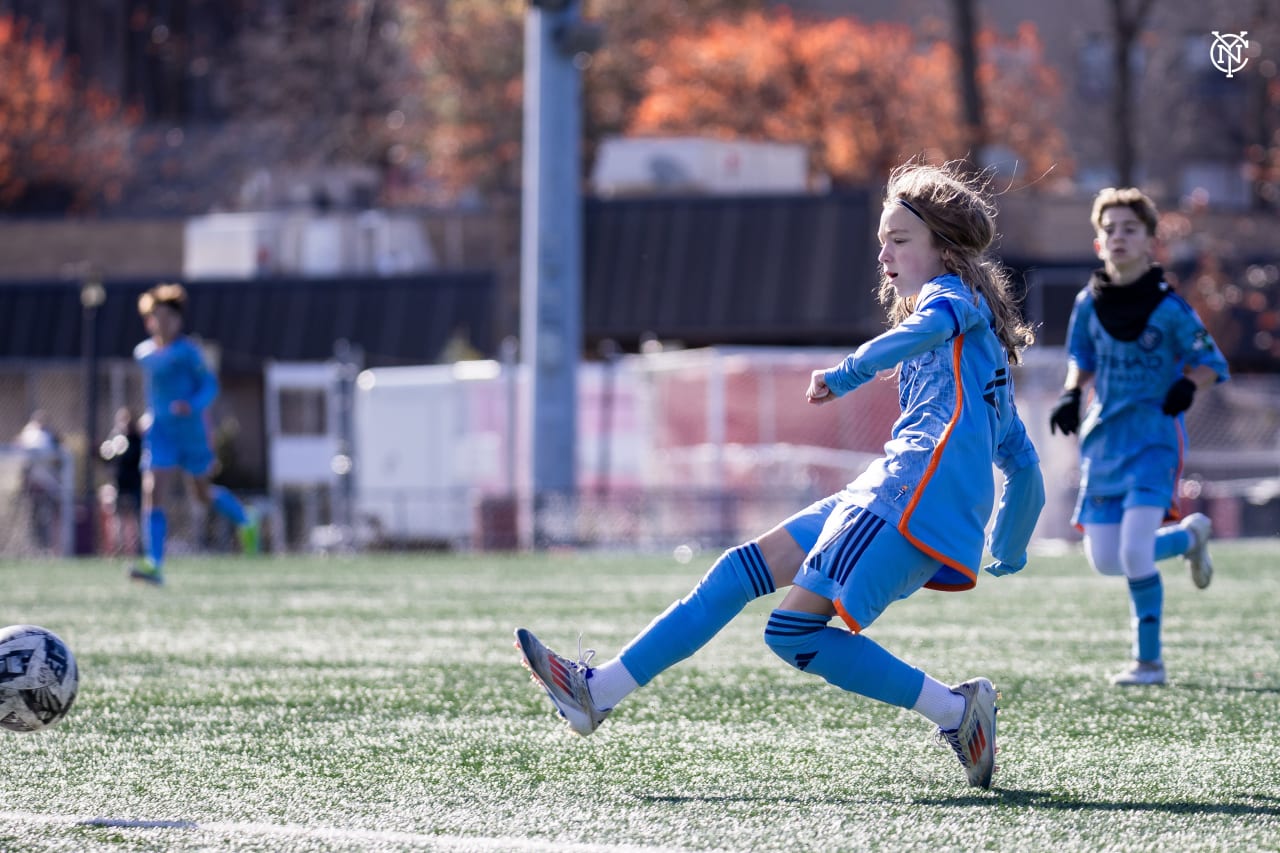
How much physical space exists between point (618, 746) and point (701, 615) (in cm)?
80

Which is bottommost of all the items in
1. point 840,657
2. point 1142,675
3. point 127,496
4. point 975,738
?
point 127,496

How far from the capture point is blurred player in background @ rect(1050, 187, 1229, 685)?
7379 millimetres

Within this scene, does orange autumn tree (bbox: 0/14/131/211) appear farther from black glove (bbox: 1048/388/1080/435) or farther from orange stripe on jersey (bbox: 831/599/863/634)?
orange stripe on jersey (bbox: 831/599/863/634)

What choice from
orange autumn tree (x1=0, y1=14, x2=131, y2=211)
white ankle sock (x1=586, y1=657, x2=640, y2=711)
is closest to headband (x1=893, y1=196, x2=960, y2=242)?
white ankle sock (x1=586, y1=657, x2=640, y2=711)

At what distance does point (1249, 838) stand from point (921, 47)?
45.1m

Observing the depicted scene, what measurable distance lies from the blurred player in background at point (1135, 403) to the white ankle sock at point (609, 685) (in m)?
2.82

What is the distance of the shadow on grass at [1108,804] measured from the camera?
4684 millimetres

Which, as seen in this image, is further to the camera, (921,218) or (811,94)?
(811,94)

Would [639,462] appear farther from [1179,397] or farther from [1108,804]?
[1108,804]

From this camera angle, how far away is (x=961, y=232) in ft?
16.7

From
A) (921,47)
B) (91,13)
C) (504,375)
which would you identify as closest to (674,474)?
(504,375)

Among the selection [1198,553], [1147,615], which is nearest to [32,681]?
[1147,615]

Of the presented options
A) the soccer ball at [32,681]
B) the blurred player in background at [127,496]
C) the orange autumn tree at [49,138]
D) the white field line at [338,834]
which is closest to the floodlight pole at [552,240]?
the blurred player in background at [127,496]

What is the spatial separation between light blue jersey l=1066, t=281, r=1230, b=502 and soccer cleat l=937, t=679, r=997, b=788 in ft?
8.48
